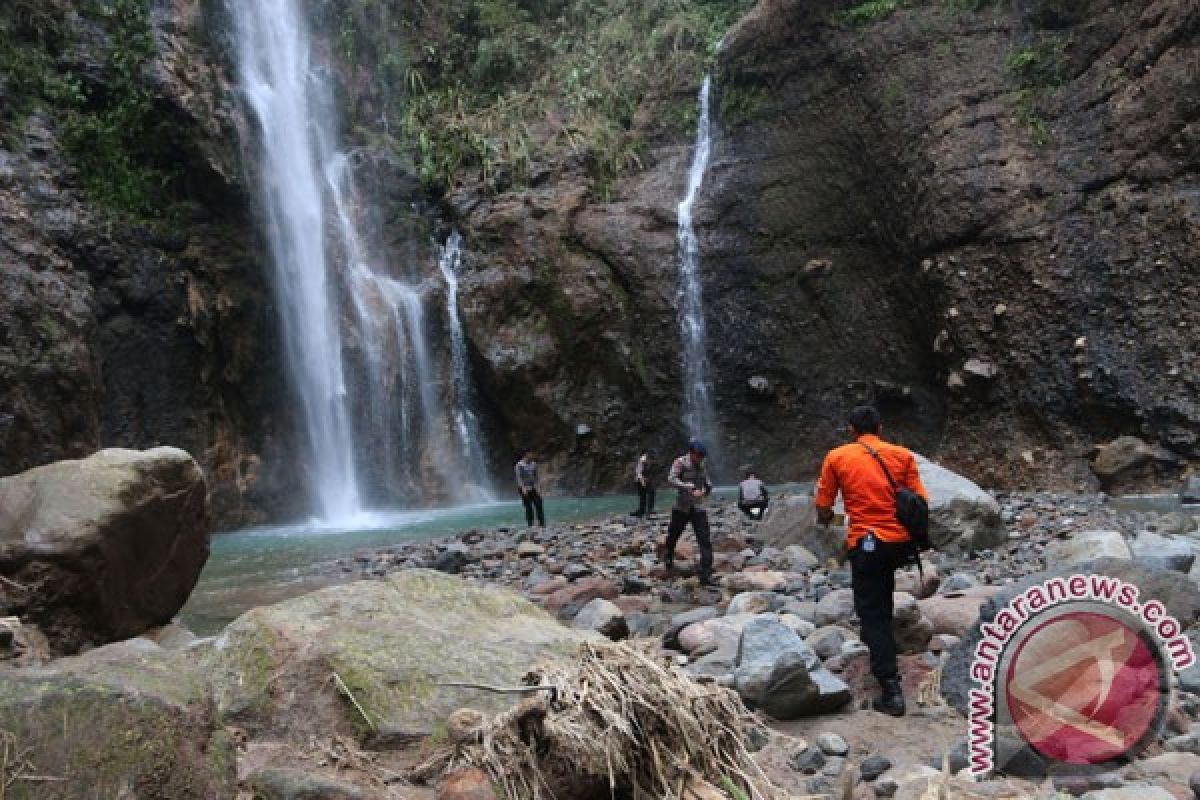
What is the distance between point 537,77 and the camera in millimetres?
26531

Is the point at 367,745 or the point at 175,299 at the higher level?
the point at 175,299

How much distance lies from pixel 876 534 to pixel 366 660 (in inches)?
115

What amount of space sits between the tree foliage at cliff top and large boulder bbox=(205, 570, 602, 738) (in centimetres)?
1986

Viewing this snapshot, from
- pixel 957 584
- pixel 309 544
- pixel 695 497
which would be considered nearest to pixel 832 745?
pixel 957 584

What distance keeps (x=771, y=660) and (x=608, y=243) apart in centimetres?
1764

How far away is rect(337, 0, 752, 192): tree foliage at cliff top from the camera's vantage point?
77.6 ft

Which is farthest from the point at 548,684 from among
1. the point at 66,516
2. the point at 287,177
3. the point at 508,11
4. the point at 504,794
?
the point at 508,11

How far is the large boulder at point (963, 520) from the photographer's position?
9.55 meters

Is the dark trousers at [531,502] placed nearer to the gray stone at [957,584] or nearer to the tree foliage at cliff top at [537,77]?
the gray stone at [957,584]

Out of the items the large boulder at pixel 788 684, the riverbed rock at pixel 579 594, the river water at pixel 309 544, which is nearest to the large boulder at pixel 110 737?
the large boulder at pixel 788 684

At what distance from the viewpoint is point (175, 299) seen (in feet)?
60.2

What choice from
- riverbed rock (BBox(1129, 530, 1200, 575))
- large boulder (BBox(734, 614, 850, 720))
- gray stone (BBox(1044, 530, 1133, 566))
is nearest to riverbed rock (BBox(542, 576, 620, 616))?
large boulder (BBox(734, 614, 850, 720))

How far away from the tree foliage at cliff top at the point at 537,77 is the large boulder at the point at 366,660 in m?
19.9

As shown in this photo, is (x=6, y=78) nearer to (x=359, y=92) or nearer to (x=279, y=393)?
(x=279, y=393)
